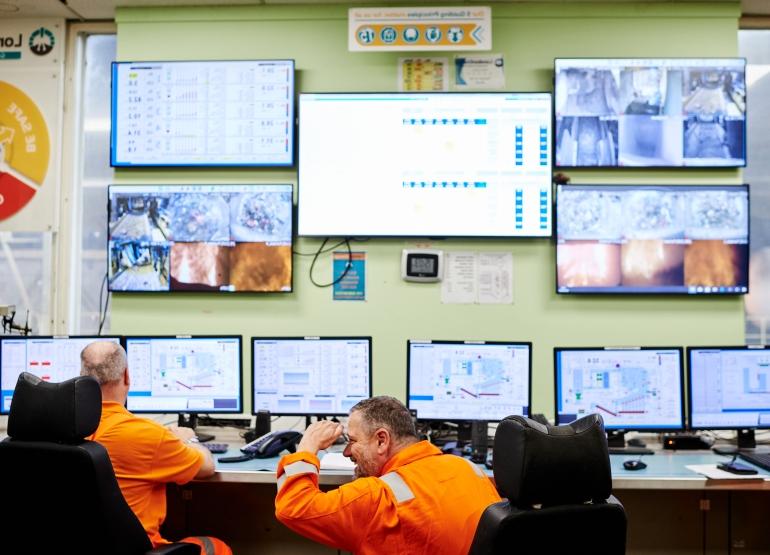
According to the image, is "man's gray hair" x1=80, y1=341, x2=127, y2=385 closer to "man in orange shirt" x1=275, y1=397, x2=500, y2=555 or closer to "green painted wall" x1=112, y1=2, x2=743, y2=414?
"man in orange shirt" x1=275, y1=397, x2=500, y2=555

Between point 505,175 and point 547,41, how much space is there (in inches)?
29.2

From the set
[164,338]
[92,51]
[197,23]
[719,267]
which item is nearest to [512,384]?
[719,267]

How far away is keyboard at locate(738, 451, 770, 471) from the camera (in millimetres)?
2715

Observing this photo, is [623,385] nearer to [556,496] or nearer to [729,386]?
[729,386]

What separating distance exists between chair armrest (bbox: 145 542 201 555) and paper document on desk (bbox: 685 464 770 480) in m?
1.83

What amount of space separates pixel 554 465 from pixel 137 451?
4.70 feet

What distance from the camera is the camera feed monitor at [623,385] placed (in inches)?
118

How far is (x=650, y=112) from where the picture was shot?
3502 millimetres

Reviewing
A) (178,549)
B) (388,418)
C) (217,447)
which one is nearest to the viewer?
(388,418)

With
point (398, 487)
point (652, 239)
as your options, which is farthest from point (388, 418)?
point (652, 239)

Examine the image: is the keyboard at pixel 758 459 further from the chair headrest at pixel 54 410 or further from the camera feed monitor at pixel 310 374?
the chair headrest at pixel 54 410

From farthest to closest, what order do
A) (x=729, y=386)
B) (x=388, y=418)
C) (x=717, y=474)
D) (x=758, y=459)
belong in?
(x=729, y=386)
(x=758, y=459)
(x=717, y=474)
(x=388, y=418)

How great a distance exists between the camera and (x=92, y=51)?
3.92 metres

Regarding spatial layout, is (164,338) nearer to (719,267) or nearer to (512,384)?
(512,384)
